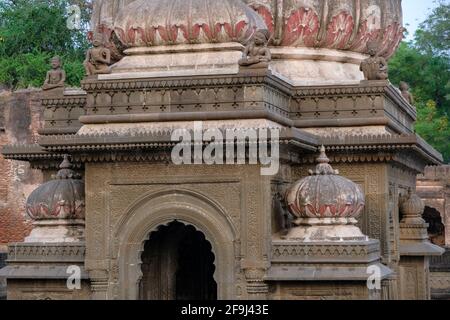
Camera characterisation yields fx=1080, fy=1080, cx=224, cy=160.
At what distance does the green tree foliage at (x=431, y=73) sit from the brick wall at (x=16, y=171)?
44.9 ft

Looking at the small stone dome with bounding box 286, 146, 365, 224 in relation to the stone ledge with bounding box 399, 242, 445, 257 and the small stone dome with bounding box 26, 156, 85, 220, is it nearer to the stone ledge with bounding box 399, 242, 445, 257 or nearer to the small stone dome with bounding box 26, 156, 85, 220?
the small stone dome with bounding box 26, 156, 85, 220

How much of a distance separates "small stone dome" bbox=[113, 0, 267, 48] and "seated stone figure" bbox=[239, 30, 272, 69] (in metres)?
0.57

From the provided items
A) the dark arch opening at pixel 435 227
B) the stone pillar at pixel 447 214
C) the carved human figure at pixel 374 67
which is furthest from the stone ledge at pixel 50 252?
the dark arch opening at pixel 435 227

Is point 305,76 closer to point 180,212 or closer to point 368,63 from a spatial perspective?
point 368,63

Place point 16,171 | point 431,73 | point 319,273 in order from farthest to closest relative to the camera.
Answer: point 431,73
point 16,171
point 319,273

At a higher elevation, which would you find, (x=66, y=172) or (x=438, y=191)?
(x=438, y=191)

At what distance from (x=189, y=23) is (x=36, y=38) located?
24753mm

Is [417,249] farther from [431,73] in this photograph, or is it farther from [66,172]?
[431,73]

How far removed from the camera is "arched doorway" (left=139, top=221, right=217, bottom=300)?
12.8 metres

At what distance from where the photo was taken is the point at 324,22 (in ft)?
44.9

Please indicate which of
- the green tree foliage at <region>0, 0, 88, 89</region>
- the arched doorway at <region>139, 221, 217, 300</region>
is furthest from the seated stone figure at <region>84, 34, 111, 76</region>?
the green tree foliage at <region>0, 0, 88, 89</region>

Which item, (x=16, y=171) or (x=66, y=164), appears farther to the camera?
(x=16, y=171)

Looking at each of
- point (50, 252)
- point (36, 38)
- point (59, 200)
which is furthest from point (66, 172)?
point (36, 38)
